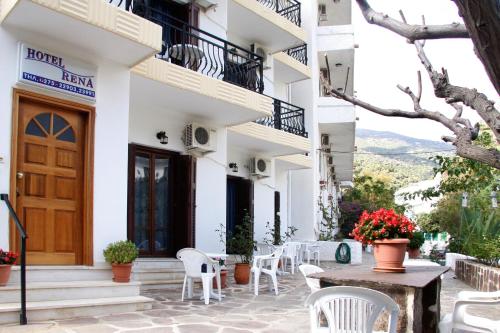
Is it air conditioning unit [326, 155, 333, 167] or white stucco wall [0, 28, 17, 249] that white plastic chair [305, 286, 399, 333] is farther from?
air conditioning unit [326, 155, 333, 167]

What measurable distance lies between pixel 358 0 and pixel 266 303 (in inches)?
246

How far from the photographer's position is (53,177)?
22.5ft

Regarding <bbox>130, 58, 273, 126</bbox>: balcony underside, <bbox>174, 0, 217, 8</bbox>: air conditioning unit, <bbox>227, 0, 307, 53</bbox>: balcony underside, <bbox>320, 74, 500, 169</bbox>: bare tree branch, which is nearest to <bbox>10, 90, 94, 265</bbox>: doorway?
<bbox>130, 58, 273, 126</bbox>: balcony underside

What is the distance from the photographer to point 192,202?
10250 millimetres

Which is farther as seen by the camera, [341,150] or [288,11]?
[341,150]

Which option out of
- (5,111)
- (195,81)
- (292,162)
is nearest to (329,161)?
(292,162)

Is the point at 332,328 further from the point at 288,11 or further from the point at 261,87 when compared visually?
the point at 288,11

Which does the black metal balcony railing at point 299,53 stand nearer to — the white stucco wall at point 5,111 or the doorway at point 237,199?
the doorway at point 237,199

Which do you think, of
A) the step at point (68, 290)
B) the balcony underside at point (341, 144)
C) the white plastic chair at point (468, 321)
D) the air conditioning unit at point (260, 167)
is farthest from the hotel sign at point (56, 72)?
the balcony underside at point (341, 144)

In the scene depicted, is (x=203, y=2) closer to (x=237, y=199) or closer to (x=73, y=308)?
(x=237, y=199)

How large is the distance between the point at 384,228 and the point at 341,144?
19.3 metres

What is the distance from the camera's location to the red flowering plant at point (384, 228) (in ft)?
15.1

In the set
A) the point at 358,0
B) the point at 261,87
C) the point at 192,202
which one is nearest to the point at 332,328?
the point at 358,0

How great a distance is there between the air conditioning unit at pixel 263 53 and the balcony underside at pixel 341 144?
19.6ft
